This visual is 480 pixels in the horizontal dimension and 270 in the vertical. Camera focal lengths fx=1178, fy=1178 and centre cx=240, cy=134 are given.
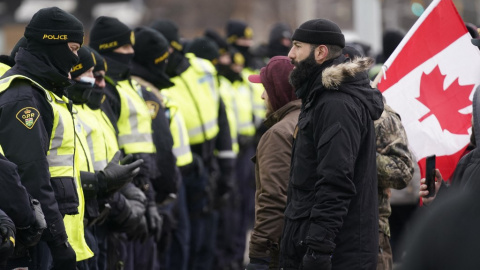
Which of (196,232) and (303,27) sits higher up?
(303,27)

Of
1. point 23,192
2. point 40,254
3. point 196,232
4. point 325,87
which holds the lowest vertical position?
point 196,232

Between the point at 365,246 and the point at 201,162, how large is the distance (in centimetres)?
502

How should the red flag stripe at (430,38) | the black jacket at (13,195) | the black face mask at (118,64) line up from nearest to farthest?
the black jacket at (13,195) → the red flag stripe at (430,38) → the black face mask at (118,64)

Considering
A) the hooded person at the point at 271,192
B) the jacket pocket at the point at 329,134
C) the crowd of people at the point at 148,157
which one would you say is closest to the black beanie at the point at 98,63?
the crowd of people at the point at 148,157

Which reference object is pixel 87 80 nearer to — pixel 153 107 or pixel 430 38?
pixel 153 107

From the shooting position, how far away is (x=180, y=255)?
11.1 m

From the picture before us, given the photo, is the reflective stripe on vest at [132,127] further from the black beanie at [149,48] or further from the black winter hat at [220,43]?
the black winter hat at [220,43]

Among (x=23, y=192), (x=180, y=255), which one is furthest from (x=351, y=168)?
(x=180, y=255)

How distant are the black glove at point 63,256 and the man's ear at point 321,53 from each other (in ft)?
5.80

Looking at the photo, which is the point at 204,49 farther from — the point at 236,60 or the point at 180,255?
the point at 180,255

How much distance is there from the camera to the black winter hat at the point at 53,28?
22.7ft

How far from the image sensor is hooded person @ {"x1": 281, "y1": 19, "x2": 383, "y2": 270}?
6223 mm

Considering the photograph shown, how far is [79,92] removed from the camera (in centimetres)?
795

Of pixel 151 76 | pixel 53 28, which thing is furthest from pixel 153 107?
pixel 53 28
